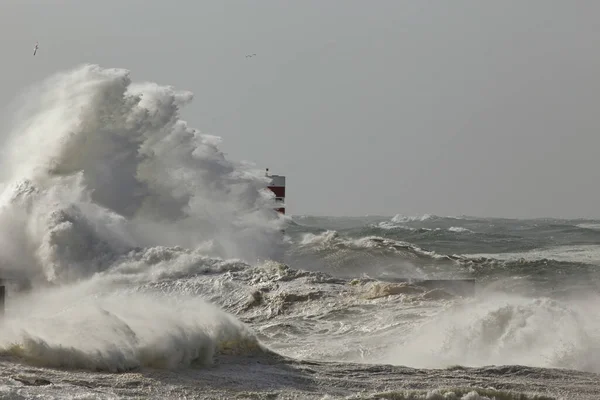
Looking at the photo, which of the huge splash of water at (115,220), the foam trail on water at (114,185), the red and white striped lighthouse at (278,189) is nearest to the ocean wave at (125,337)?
the huge splash of water at (115,220)

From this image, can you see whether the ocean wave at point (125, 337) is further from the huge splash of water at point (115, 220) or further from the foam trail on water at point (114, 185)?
the foam trail on water at point (114, 185)

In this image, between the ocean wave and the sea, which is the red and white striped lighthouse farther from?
the ocean wave

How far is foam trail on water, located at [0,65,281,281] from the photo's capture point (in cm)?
1791

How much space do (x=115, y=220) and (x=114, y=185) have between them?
2140 millimetres

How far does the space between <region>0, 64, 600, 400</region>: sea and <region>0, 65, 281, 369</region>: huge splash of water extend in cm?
4

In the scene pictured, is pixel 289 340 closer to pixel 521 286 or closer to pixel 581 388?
pixel 581 388

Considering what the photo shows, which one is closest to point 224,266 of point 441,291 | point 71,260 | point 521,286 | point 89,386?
point 71,260

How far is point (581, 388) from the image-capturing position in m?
8.75

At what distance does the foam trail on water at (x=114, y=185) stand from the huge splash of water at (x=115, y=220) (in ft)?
0.12

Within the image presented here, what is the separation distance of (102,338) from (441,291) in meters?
7.07

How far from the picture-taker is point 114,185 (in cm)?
2189

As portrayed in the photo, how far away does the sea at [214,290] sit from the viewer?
26.6ft

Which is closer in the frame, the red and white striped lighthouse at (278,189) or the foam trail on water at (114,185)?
the foam trail on water at (114,185)

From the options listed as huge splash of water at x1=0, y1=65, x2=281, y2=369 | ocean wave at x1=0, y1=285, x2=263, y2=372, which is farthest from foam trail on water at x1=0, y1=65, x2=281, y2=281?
ocean wave at x1=0, y1=285, x2=263, y2=372
